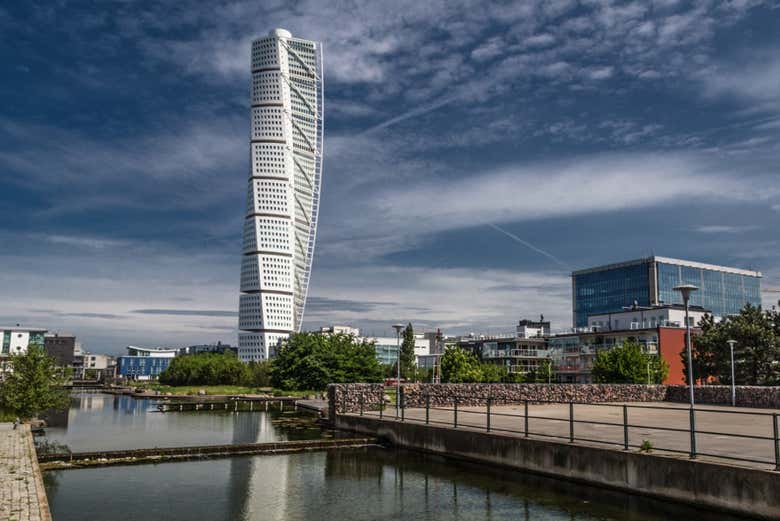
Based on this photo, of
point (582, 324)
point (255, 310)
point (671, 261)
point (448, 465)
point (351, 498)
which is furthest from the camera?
point (255, 310)

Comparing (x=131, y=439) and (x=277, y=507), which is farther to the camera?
(x=131, y=439)

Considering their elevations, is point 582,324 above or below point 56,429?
above

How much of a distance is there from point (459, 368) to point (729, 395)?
34039 millimetres

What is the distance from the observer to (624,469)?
680 inches

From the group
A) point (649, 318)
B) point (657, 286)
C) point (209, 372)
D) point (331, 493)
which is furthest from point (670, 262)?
point (331, 493)

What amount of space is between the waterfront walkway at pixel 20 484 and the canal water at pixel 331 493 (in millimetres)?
668

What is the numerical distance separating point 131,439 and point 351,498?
55.9ft

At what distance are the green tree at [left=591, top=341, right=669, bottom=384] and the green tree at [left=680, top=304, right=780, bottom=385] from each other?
165 inches

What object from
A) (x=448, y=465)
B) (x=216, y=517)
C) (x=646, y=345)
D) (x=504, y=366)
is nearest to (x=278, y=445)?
(x=448, y=465)

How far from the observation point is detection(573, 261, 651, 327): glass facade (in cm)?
15212

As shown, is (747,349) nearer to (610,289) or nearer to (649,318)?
(649,318)

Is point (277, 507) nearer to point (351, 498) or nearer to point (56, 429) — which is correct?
point (351, 498)

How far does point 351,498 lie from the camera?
16.6 m

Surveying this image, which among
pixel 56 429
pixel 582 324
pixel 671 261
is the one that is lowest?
pixel 56 429
